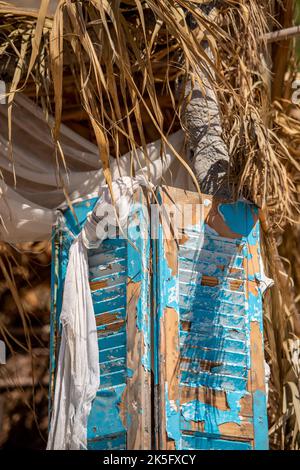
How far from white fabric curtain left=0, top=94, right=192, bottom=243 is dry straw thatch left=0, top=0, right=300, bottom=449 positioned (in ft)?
0.54

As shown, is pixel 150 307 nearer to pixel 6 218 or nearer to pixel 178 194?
pixel 178 194

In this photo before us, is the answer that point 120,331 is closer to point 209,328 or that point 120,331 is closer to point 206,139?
point 209,328

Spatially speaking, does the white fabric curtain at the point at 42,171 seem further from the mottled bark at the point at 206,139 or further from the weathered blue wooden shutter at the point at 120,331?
the weathered blue wooden shutter at the point at 120,331

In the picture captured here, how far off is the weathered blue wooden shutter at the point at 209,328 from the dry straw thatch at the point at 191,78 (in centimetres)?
27

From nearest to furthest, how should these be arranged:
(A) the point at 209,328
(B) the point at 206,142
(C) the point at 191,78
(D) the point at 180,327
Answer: (D) the point at 180,327 → (A) the point at 209,328 → (C) the point at 191,78 → (B) the point at 206,142

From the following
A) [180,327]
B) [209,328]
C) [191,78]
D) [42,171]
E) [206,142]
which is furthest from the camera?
[42,171]

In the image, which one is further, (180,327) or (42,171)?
(42,171)

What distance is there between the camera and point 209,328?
5391 millimetres

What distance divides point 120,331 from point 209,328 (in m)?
0.41

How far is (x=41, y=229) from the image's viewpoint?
5.98 m

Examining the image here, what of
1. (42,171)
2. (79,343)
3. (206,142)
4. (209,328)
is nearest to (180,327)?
(209,328)

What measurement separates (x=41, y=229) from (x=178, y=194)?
2.73ft

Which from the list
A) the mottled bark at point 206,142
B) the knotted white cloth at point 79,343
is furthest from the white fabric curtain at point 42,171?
the knotted white cloth at point 79,343
